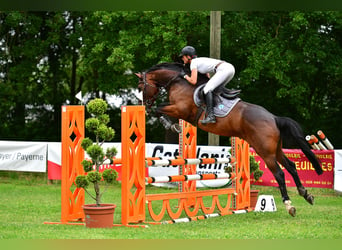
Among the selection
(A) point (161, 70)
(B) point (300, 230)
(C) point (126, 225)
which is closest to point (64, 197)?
(C) point (126, 225)

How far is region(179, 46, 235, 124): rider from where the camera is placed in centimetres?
723

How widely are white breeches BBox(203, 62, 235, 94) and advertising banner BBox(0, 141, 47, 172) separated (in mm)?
6951

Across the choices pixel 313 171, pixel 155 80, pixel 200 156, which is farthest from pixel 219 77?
pixel 200 156

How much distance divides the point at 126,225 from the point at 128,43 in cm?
1036

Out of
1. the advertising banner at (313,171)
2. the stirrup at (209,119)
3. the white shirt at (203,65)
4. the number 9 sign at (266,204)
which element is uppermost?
the white shirt at (203,65)

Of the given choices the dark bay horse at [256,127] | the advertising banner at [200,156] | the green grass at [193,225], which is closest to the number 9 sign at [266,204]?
the green grass at [193,225]

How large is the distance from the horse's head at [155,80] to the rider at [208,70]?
215 millimetres

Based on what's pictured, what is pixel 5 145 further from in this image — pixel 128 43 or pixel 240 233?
pixel 240 233

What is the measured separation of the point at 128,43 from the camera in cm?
1661

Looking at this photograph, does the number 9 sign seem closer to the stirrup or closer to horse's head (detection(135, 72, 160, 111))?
the stirrup

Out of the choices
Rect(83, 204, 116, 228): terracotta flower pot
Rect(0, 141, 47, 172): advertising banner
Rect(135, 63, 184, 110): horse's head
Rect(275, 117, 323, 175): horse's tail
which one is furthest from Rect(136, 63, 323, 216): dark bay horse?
Rect(0, 141, 47, 172): advertising banner

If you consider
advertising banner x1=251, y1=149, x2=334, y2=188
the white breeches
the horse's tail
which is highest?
the white breeches

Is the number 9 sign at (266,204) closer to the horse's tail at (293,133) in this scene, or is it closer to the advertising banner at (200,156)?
the horse's tail at (293,133)

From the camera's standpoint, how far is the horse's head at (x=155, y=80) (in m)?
7.74
